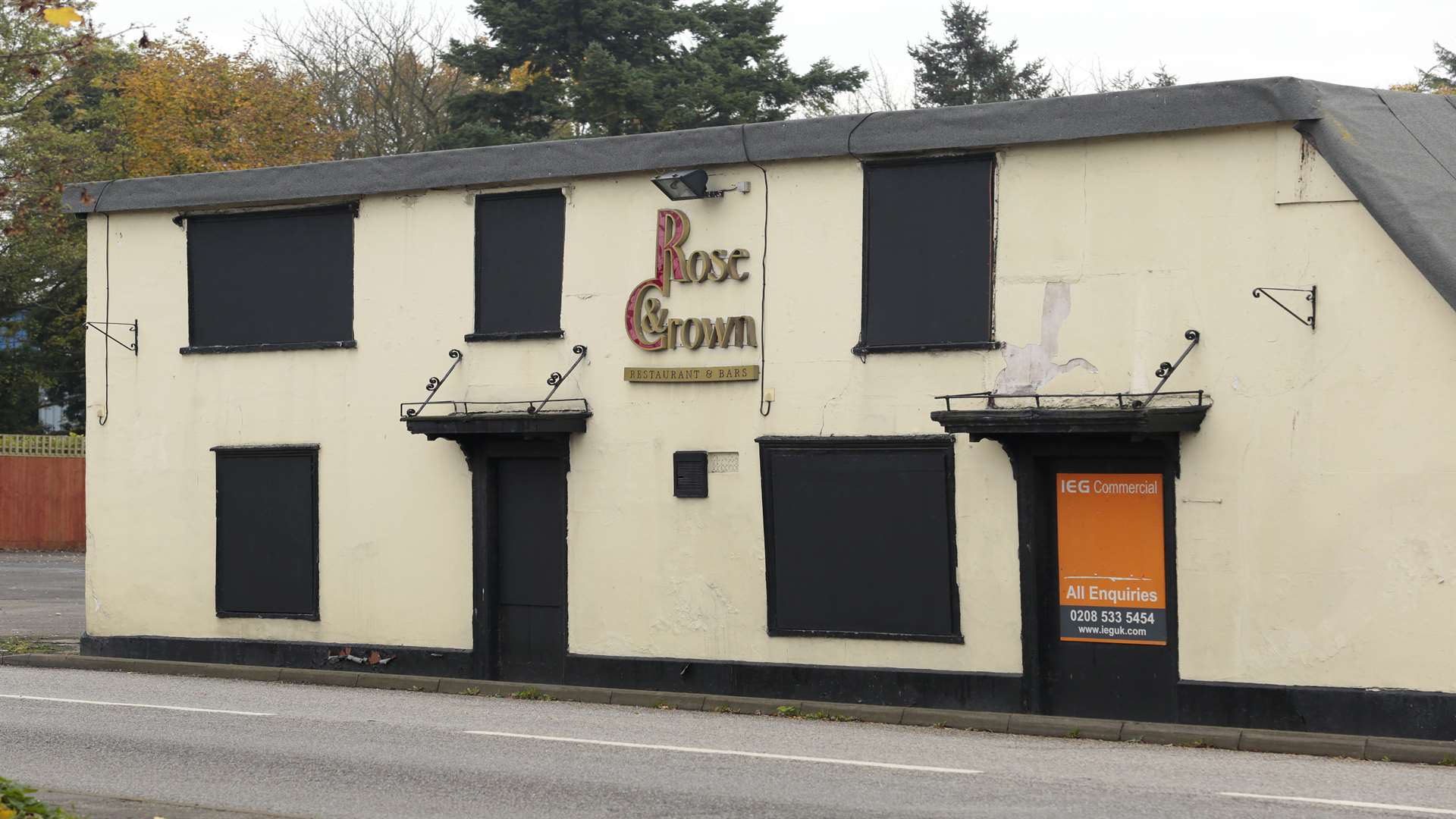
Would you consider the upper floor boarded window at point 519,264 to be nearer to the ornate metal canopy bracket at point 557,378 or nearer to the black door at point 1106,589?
the ornate metal canopy bracket at point 557,378

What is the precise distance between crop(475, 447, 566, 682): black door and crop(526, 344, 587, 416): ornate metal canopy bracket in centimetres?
50

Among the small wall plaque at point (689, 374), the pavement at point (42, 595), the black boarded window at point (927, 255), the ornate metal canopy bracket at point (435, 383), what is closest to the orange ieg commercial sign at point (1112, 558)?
the black boarded window at point (927, 255)

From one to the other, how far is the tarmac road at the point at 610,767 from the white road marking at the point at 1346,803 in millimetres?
35

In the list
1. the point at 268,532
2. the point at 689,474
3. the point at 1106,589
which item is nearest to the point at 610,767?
the point at 1106,589

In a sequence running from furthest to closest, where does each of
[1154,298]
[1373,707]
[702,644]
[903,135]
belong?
1. [702,644]
2. [903,135]
3. [1154,298]
4. [1373,707]

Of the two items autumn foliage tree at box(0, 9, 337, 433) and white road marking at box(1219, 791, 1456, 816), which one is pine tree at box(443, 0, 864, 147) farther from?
white road marking at box(1219, 791, 1456, 816)

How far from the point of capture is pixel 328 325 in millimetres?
18719

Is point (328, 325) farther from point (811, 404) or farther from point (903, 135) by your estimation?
point (903, 135)

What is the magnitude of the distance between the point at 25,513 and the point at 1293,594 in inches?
1273

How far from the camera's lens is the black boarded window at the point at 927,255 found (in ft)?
50.1

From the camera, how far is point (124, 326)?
1975 centimetres

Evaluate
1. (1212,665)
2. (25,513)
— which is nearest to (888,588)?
(1212,665)

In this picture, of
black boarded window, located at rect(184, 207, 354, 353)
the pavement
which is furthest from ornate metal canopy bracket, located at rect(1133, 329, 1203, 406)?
the pavement

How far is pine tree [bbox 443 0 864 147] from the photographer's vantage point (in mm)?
39688
